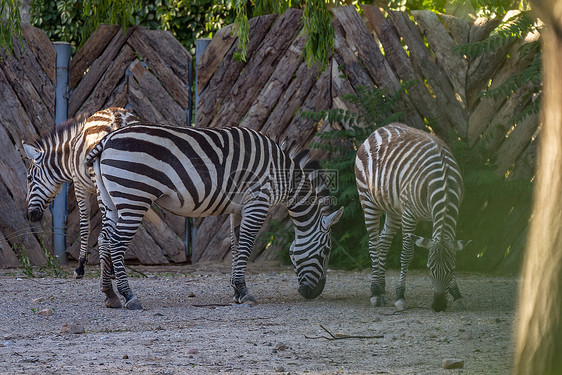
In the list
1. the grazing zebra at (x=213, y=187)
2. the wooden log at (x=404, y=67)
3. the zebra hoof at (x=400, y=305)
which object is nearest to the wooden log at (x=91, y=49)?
the wooden log at (x=404, y=67)

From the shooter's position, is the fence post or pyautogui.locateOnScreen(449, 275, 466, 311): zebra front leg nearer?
pyautogui.locateOnScreen(449, 275, 466, 311): zebra front leg

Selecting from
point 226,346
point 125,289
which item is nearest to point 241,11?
point 125,289

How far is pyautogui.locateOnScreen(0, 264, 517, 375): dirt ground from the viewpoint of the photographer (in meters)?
3.86

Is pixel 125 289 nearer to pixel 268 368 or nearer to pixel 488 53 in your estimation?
pixel 268 368

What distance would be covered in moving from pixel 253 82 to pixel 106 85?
6.60 ft

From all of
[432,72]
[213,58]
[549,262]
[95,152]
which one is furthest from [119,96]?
[549,262]

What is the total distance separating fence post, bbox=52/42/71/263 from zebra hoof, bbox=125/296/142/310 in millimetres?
3741

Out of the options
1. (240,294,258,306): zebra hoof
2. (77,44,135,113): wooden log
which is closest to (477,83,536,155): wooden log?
(240,294,258,306): zebra hoof

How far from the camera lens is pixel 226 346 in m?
4.36

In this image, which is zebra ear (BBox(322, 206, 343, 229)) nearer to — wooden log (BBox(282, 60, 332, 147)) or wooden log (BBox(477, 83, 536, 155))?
wooden log (BBox(282, 60, 332, 147))

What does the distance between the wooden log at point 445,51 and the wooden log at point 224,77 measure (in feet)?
6.70

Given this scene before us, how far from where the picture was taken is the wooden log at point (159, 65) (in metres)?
9.29

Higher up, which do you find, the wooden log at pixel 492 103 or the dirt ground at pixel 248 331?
the wooden log at pixel 492 103

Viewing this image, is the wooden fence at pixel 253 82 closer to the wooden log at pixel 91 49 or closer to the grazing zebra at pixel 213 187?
the wooden log at pixel 91 49
